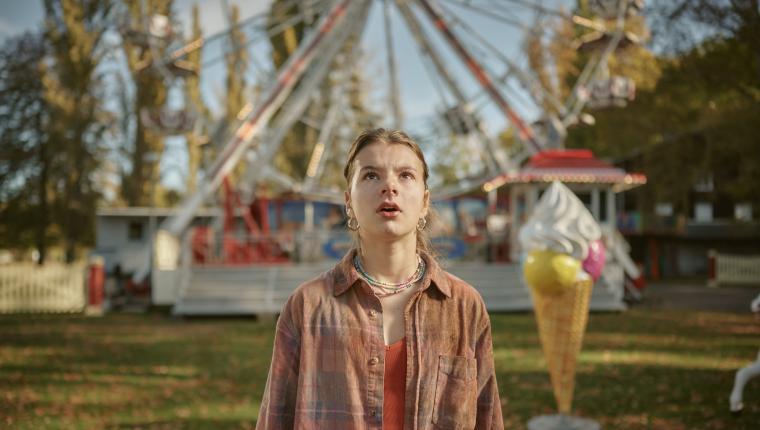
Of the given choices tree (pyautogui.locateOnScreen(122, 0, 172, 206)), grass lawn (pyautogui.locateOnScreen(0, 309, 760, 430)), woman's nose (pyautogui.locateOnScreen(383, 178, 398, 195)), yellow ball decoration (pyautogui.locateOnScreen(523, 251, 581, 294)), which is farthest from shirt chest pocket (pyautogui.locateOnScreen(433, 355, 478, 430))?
tree (pyautogui.locateOnScreen(122, 0, 172, 206))

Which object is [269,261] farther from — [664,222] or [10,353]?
[664,222]

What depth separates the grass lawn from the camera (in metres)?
5.67

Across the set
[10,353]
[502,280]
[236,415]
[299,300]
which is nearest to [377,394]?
[299,300]

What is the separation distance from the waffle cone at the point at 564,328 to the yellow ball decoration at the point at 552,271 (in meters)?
0.09

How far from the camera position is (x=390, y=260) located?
72.7 inches

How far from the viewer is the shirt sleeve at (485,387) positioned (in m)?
1.89

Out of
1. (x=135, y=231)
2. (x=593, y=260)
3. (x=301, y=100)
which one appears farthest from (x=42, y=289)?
(x=593, y=260)

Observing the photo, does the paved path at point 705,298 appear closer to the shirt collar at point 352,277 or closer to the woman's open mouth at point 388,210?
the shirt collar at point 352,277

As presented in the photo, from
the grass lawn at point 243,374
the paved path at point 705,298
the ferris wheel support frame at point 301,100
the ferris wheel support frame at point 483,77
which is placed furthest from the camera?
the ferris wheel support frame at point 301,100

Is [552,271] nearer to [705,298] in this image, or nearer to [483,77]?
[483,77]

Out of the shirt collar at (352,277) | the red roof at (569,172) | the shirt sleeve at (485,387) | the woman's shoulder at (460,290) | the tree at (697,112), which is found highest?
the tree at (697,112)

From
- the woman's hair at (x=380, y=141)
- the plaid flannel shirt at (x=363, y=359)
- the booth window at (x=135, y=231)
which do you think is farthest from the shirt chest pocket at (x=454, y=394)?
the booth window at (x=135, y=231)

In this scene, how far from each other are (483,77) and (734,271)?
38.4ft

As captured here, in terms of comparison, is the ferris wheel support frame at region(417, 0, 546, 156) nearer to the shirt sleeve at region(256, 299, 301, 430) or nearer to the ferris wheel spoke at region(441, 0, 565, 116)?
the ferris wheel spoke at region(441, 0, 565, 116)
